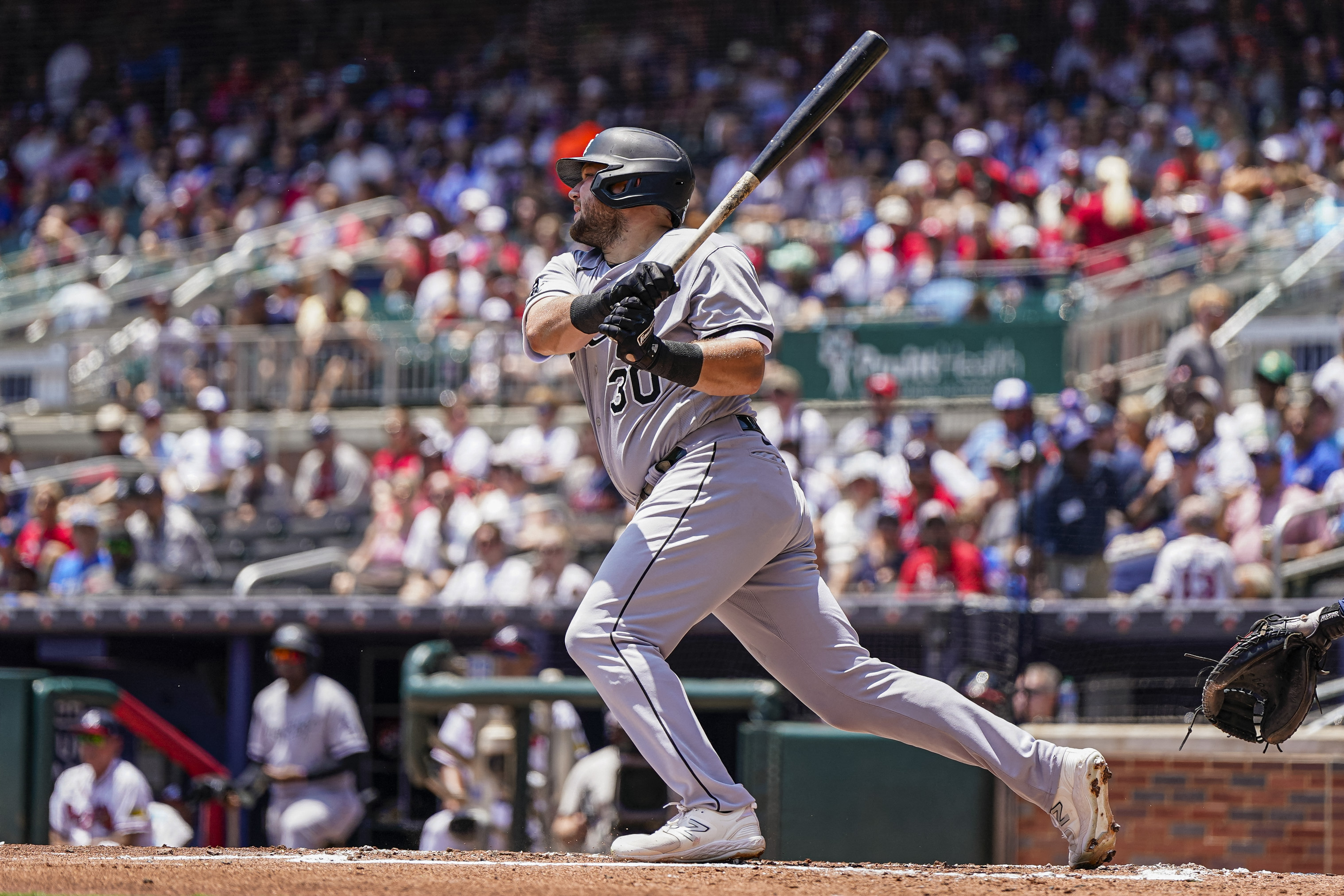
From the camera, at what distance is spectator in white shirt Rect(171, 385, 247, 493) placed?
35.9ft

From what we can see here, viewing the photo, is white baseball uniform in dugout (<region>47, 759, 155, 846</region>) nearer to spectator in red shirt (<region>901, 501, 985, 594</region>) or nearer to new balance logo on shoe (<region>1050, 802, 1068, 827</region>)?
spectator in red shirt (<region>901, 501, 985, 594</region>)

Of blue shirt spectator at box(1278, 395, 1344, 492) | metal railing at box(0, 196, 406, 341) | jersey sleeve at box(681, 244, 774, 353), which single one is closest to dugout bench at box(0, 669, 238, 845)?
jersey sleeve at box(681, 244, 774, 353)

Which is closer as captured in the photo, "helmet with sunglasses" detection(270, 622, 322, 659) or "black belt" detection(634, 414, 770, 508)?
"black belt" detection(634, 414, 770, 508)

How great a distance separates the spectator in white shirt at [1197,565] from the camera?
293 inches

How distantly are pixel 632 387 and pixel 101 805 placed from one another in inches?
182

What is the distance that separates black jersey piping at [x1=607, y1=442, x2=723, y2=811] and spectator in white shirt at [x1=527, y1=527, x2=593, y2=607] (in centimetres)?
452

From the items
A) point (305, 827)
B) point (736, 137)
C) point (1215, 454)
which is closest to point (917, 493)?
point (1215, 454)

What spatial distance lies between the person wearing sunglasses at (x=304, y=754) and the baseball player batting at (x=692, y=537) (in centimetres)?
398

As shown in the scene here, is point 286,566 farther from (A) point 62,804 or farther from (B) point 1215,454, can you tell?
(B) point 1215,454

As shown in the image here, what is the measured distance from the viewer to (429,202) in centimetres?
1452

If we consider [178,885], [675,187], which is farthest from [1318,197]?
[178,885]

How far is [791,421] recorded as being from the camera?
9258 mm

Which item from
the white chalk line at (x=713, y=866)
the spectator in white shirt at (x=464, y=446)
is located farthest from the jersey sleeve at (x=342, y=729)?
the white chalk line at (x=713, y=866)

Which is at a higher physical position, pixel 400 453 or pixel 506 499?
pixel 400 453
